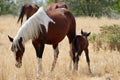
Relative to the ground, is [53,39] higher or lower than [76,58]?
higher

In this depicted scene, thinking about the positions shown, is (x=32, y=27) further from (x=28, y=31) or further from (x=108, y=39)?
(x=108, y=39)

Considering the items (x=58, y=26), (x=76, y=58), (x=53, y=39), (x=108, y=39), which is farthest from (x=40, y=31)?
(x=108, y=39)

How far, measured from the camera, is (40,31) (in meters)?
6.55

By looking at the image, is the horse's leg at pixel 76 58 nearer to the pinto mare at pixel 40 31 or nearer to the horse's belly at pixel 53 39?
the pinto mare at pixel 40 31

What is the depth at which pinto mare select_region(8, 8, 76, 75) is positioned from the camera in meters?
6.31

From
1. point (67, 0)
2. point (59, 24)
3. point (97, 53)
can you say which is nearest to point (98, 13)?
point (67, 0)

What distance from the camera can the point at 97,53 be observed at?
31.7ft

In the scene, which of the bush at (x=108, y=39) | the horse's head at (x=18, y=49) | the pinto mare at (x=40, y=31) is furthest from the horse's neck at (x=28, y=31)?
the bush at (x=108, y=39)

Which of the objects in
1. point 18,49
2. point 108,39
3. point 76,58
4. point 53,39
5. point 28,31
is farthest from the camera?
point 108,39

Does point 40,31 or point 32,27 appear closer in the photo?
point 32,27

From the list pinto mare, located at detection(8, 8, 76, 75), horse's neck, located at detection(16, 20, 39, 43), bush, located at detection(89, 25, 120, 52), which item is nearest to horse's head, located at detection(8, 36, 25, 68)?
pinto mare, located at detection(8, 8, 76, 75)

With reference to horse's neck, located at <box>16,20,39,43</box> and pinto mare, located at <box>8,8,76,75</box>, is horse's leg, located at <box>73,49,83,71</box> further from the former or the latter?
horse's neck, located at <box>16,20,39,43</box>

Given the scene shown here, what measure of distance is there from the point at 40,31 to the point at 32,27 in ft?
0.67

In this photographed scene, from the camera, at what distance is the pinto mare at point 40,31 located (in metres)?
6.31
